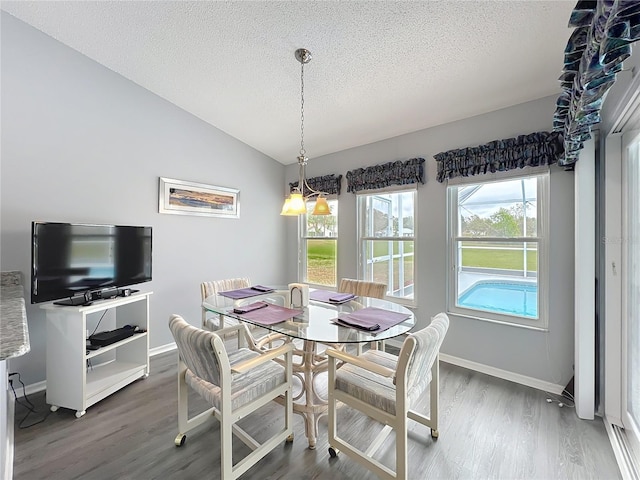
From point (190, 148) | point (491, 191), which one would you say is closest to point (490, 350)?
point (491, 191)

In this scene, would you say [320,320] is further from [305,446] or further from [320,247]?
[320,247]

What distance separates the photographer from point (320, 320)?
2.04m

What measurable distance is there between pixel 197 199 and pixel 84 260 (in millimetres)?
1408

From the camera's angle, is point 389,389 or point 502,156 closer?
point 389,389

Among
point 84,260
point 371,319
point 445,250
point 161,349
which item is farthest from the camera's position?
point 161,349

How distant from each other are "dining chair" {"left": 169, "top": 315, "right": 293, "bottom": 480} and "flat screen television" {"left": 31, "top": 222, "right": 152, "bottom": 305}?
4.43 ft

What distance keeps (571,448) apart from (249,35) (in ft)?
12.0

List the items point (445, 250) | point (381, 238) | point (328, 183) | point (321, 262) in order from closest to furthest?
1. point (445, 250)
2. point (381, 238)
3. point (328, 183)
4. point (321, 262)

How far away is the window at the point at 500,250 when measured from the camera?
8.47 ft

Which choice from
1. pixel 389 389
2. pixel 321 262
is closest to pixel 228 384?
pixel 389 389

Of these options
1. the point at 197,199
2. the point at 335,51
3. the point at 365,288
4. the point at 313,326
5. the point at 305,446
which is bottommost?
the point at 305,446

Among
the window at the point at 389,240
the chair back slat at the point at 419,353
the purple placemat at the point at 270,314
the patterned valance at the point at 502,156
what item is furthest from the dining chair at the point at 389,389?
the patterned valance at the point at 502,156

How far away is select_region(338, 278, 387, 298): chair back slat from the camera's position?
280cm

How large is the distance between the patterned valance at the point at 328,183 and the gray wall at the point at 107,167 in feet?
2.99
